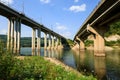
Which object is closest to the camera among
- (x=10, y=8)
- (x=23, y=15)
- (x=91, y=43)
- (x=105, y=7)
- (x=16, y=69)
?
(x=16, y=69)

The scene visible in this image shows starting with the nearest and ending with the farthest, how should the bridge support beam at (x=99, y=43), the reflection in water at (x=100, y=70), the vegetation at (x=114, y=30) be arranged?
the reflection in water at (x=100, y=70) < the bridge support beam at (x=99, y=43) < the vegetation at (x=114, y=30)

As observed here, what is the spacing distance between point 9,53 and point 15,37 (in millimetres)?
66940

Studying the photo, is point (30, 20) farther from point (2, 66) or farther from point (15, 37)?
point (2, 66)

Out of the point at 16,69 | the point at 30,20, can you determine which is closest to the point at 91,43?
the point at 30,20

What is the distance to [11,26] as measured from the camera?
79938mm

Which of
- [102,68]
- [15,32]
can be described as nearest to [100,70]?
[102,68]

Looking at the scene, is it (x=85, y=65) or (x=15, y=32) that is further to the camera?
(x=15, y=32)

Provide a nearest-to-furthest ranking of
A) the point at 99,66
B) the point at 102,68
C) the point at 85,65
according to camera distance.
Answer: the point at 102,68 → the point at 99,66 → the point at 85,65

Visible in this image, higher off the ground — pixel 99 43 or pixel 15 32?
pixel 15 32

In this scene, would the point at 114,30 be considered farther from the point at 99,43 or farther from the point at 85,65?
the point at 85,65

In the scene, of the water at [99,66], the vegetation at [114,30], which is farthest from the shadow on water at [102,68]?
the vegetation at [114,30]

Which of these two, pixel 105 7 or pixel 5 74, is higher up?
pixel 105 7

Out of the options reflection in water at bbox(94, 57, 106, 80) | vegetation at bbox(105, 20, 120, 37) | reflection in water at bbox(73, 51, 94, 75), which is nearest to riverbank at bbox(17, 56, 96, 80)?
reflection in water at bbox(94, 57, 106, 80)

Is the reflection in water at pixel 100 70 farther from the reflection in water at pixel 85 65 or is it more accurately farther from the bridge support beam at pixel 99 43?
the bridge support beam at pixel 99 43
